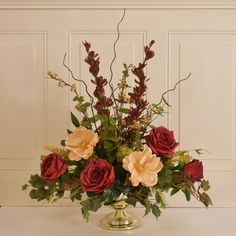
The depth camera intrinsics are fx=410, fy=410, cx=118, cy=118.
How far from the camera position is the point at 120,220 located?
140cm

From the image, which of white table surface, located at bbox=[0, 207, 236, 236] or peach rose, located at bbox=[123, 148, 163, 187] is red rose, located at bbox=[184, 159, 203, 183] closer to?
peach rose, located at bbox=[123, 148, 163, 187]

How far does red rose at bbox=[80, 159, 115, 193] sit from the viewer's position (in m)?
1.18

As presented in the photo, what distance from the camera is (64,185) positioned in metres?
1.26

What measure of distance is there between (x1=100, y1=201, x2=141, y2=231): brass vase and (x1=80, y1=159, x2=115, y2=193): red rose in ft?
0.66

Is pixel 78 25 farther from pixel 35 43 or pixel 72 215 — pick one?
pixel 72 215

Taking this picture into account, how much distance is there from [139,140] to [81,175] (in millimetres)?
223

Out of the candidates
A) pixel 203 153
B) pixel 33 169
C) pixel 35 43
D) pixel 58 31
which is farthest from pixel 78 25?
pixel 203 153

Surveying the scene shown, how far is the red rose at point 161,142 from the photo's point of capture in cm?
126

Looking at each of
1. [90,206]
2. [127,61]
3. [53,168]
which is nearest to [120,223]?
[90,206]

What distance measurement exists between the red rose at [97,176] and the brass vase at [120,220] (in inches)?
7.9
